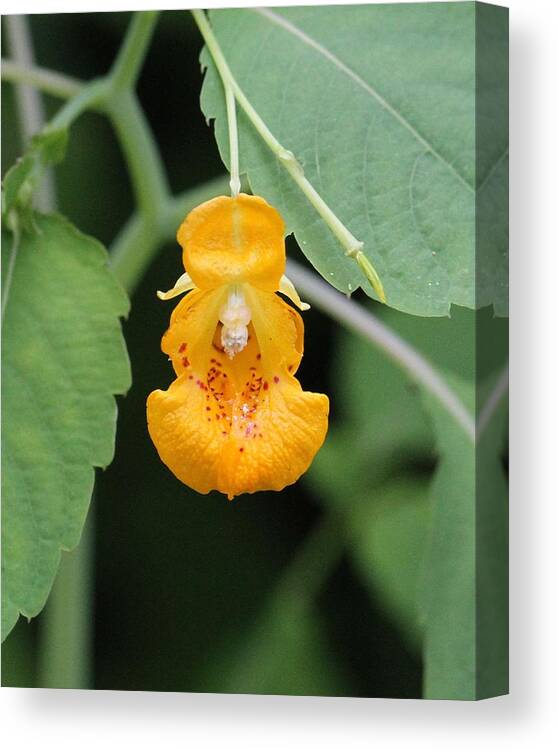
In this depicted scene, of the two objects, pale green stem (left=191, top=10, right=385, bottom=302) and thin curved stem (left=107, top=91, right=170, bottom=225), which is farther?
thin curved stem (left=107, top=91, right=170, bottom=225)

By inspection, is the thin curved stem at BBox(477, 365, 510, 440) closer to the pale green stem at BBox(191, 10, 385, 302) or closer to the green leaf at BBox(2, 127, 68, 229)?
the pale green stem at BBox(191, 10, 385, 302)

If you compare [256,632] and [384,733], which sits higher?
[256,632]

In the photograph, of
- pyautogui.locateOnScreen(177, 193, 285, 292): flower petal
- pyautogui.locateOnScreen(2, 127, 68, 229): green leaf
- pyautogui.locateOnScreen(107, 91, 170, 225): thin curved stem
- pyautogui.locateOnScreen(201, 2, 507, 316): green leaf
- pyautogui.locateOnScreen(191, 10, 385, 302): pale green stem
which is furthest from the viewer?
pyautogui.locateOnScreen(107, 91, 170, 225): thin curved stem

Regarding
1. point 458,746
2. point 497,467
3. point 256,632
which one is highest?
point 497,467

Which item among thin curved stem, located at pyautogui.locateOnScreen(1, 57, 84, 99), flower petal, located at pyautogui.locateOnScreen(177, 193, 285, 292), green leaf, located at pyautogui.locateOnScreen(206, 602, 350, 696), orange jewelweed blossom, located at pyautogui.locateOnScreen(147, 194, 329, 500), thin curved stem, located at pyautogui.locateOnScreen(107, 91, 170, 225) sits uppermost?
thin curved stem, located at pyautogui.locateOnScreen(1, 57, 84, 99)

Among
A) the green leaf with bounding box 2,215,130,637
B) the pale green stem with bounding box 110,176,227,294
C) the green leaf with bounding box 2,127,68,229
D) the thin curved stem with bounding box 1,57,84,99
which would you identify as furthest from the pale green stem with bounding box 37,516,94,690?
the thin curved stem with bounding box 1,57,84,99

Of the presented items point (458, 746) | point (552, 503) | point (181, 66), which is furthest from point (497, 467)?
point (181, 66)

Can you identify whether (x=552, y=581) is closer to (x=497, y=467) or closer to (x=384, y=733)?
(x=497, y=467)

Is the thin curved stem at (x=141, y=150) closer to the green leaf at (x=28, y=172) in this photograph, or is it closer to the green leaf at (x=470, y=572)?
the green leaf at (x=28, y=172)
